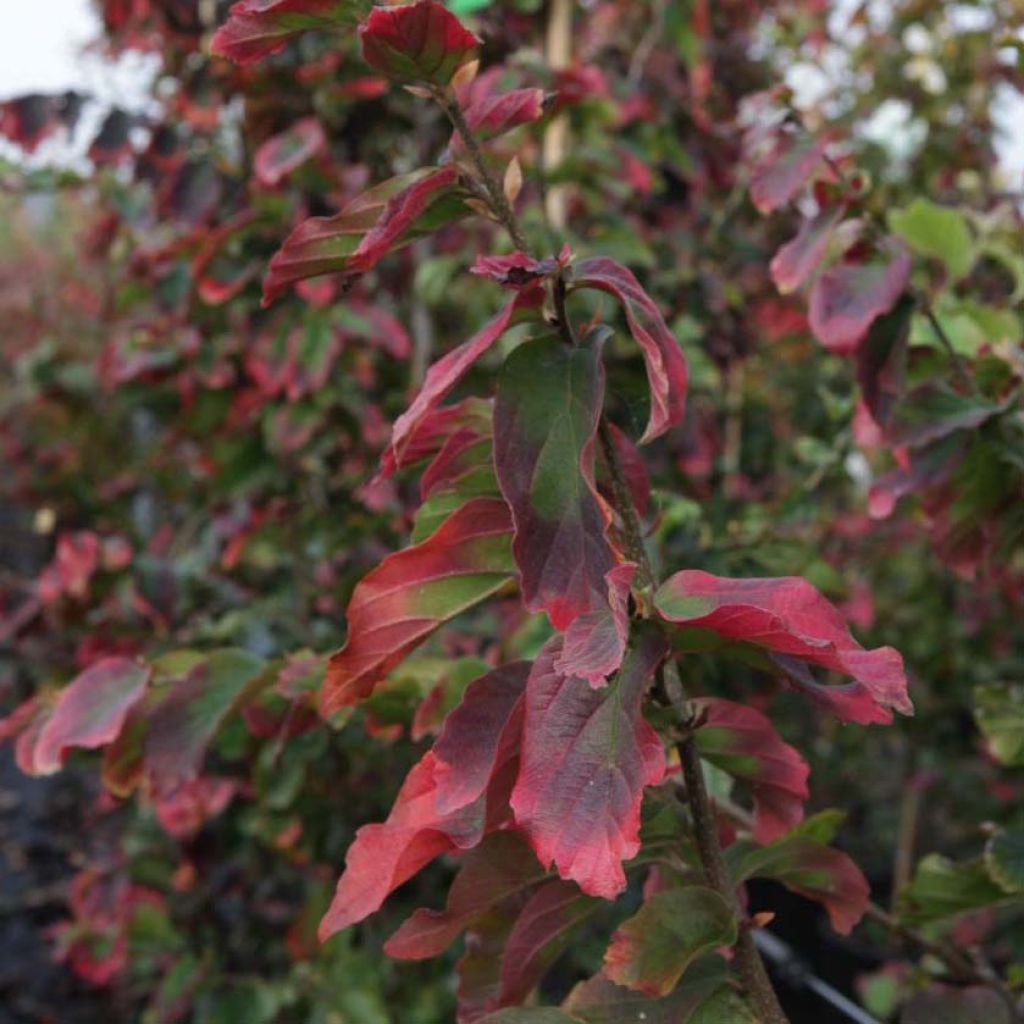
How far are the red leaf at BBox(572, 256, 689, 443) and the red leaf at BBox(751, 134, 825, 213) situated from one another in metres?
0.37

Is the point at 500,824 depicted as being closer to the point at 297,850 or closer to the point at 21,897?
the point at 297,850

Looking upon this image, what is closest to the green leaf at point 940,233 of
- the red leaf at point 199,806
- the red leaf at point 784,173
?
the red leaf at point 784,173

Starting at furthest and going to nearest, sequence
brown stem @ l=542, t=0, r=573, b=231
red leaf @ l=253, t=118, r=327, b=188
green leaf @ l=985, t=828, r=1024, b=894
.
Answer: brown stem @ l=542, t=0, r=573, b=231, red leaf @ l=253, t=118, r=327, b=188, green leaf @ l=985, t=828, r=1024, b=894

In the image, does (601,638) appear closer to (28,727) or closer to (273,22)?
(273,22)

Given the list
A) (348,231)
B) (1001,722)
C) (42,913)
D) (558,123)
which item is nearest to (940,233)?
(1001,722)

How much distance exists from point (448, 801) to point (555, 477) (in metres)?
0.19

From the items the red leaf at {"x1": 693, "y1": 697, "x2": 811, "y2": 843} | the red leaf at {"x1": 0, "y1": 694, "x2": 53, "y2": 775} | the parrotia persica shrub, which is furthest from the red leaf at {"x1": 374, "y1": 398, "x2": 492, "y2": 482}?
the red leaf at {"x1": 0, "y1": 694, "x2": 53, "y2": 775}

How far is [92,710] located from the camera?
3.34 feet

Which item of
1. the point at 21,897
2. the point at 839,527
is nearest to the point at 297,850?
the point at 839,527

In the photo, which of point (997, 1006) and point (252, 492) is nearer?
point (997, 1006)

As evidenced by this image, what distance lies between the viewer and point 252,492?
2207 mm

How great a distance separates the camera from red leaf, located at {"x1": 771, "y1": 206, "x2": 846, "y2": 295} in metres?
1.05

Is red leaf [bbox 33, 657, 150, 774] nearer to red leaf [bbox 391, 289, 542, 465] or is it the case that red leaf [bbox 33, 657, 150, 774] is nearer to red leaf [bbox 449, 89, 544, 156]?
red leaf [bbox 391, 289, 542, 465]

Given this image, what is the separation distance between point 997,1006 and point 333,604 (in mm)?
1325
